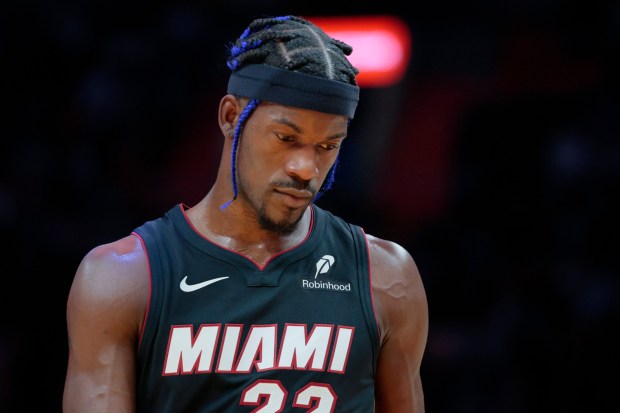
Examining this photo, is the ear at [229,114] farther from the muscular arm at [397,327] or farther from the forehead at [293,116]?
the muscular arm at [397,327]

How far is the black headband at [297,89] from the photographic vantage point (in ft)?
7.77

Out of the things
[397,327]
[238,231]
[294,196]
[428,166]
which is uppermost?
[294,196]

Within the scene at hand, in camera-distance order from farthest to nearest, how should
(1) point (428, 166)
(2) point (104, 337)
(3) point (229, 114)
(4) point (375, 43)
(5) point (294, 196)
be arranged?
(1) point (428, 166) < (4) point (375, 43) < (3) point (229, 114) < (5) point (294, 196) < (2) point (104, 337)

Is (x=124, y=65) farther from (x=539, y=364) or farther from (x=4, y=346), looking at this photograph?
(x=539, y=364)

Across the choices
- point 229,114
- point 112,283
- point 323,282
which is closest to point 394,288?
point 323,282

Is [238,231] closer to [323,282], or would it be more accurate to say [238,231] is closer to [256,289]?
[256,289]

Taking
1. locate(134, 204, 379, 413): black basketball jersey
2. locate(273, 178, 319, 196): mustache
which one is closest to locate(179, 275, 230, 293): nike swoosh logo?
locate(134, 204, 379, 413): black basketball jersey

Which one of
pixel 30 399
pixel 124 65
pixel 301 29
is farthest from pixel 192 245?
pixel 124 65

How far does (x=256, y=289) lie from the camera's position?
2.46 meters

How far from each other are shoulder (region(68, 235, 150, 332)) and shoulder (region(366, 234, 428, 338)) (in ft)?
2.23

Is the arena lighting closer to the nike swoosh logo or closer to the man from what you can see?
the man

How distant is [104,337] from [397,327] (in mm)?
850

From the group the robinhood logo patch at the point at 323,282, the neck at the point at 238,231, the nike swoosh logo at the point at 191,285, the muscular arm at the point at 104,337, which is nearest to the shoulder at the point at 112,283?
the muscular arm at the point at 104,337

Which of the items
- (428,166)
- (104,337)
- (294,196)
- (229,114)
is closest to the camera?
(104,337)
